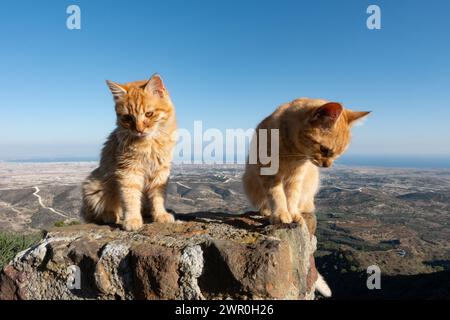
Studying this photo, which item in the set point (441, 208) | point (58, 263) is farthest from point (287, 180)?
point (441, 208)

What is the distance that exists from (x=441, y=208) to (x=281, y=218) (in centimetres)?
8088

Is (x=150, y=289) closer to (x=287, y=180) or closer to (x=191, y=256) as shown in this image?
(x=191, y=256)

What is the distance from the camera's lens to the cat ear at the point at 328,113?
171 inches

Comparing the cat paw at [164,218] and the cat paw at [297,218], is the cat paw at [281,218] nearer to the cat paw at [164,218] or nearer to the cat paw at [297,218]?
the cat paw at [297,218]

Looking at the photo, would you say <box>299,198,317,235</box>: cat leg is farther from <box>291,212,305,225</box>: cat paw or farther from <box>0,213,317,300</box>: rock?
<box>0,213,317,300</box>: rock

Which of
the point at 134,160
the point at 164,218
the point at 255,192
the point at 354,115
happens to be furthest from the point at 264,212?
the point at 134,160

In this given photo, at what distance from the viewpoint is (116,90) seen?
484 cm

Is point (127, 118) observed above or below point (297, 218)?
above

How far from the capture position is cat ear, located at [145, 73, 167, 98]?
4766 millimetres

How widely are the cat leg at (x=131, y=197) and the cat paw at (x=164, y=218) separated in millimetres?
327

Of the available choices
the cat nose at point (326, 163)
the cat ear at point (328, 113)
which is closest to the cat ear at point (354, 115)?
the cat ear at point (328, 113)

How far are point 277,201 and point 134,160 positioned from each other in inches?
89.1

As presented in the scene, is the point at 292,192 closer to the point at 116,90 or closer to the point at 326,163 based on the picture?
the point at 326,163

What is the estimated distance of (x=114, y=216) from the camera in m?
5.12
